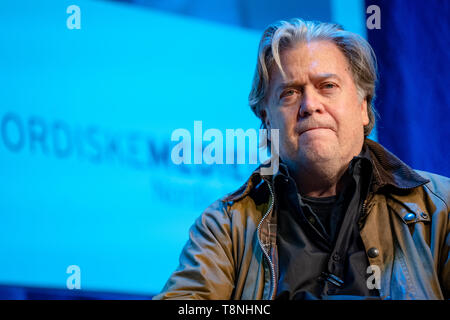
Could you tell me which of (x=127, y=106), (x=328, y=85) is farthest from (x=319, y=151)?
(x=127, y=106)

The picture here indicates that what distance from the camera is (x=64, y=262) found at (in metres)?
2.20

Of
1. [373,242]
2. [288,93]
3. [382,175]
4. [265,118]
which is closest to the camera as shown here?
[373,242]

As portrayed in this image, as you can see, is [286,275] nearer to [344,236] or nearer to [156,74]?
[344,236]

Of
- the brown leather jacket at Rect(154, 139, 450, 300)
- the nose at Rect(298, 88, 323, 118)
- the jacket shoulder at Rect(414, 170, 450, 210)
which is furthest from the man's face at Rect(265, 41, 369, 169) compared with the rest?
the jacket shoulder at Rect(414, 170, 450, 210)

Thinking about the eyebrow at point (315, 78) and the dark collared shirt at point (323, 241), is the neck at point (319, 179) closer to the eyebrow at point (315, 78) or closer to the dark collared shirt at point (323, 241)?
the dark collared shirt at point (323, 241)

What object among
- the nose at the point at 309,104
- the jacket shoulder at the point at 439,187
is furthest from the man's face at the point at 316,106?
the jacket shoulder at the point at 439,187

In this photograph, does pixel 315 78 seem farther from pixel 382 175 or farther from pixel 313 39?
pixel 382 175

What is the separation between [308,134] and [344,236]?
335 mm

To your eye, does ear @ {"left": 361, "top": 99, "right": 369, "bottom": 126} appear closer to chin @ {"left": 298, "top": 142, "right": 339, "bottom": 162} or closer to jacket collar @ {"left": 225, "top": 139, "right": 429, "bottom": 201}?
jacket collar @ {"left": 225, "top": 139, "right": 429, "bottom": 201}

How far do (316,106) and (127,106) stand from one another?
946mm

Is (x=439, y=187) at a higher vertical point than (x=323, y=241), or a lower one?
higher

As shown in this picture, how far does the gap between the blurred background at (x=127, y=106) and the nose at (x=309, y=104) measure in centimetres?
60

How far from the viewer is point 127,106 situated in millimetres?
2330

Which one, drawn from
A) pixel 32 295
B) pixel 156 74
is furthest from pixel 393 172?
pixel 32 295
